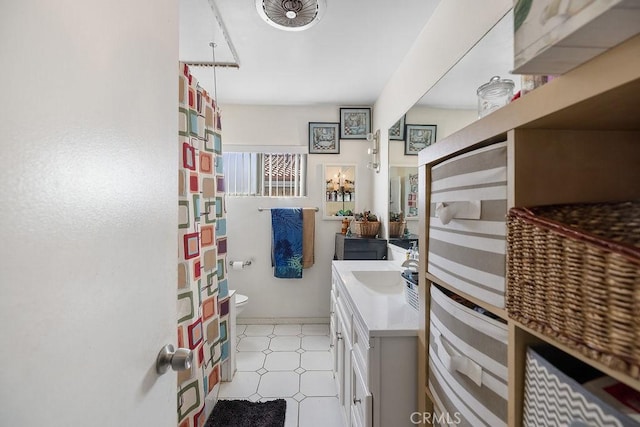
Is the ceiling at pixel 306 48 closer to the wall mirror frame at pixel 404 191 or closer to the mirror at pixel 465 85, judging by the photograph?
the mirror at pixel 465 85

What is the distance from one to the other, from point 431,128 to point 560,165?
1.24 metres

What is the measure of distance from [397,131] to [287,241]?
1.55 m

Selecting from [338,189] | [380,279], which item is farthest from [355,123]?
[380,279]

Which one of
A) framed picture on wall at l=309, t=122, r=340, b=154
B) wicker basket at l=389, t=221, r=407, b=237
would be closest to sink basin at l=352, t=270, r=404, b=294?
wicker basket at l=389, t=221, r=407, b=237

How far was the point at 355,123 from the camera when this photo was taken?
3203mm

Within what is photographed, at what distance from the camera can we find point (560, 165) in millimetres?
538

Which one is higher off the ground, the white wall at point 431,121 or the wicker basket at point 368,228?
the white wall at point 431,121

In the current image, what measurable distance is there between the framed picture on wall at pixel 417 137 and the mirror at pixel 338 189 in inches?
44.5

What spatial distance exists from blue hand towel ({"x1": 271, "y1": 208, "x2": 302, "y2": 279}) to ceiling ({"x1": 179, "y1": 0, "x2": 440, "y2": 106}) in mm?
1190

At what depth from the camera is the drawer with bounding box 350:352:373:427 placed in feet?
3.43

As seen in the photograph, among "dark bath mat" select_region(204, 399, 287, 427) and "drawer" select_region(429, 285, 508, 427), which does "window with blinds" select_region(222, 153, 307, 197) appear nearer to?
"dark bath mat" select_region(204, 399, 287, 427)

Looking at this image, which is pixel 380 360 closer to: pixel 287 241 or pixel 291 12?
pixel 291 12

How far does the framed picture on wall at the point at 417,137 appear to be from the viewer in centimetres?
171

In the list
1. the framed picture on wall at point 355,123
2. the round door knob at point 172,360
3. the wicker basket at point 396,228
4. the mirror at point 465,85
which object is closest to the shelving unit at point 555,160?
the mirror at point 465,85
